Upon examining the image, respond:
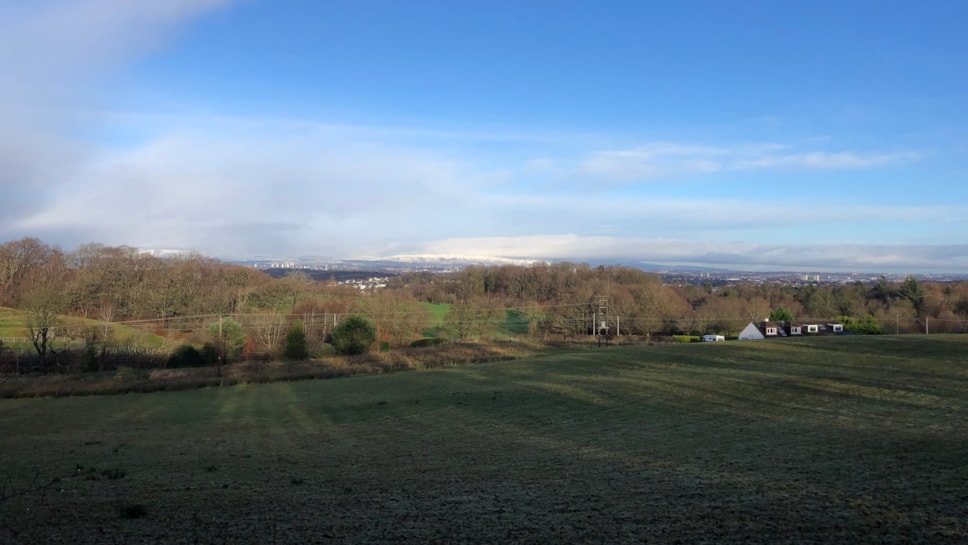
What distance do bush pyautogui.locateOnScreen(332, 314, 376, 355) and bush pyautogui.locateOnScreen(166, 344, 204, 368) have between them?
1043 cm

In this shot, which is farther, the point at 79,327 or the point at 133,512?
the point at 79,327

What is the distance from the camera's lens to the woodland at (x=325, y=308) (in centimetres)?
5331

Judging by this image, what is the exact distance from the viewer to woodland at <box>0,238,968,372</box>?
5331 cm

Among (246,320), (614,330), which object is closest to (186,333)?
(246,320)

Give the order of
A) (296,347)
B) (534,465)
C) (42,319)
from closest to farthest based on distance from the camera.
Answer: (534,465), (42,319), (296,347)

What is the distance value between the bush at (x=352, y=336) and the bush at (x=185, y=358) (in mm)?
10426

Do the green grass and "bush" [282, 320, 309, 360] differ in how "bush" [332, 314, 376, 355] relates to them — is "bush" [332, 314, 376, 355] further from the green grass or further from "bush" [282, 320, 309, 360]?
the green grass

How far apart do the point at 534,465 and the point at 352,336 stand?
3976cm

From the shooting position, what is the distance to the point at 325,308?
6700cm

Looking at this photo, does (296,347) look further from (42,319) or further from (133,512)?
(133,512)

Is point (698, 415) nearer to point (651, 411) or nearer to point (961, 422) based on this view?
point (651, 411)

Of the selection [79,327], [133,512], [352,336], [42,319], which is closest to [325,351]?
[352,336]

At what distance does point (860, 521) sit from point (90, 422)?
73.8 feet

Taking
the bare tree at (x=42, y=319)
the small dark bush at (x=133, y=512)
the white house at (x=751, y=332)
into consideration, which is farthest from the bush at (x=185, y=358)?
the white house at (x=751, y=332)
